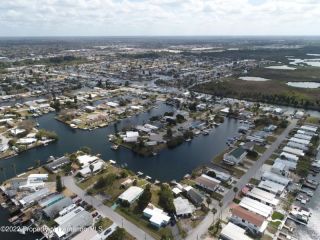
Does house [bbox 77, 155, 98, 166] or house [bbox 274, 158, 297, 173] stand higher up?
house [bbox 274, 158, 297, 173]

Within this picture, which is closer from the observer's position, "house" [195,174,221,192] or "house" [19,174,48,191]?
"house" [195,174,221,192]

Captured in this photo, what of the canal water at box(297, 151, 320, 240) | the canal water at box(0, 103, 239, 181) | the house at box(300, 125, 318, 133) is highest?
the house at box(300, 125, 318, 133)

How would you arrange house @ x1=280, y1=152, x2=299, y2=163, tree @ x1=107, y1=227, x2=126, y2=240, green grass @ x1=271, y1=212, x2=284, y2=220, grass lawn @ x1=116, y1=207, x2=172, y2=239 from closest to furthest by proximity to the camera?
tree @ x1=107, y1=227, x2=126, y2=240
grass lawn @ x1=116, y1=207, x2=172, y2=239
green grass @ x1=271, y1=212, x2=284, y2=220
house @ x1=280, y1=152, x2=299, y2=163

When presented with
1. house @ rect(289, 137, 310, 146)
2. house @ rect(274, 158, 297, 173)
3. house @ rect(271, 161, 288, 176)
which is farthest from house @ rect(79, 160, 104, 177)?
house @ rect(289, 137, 310, 146)

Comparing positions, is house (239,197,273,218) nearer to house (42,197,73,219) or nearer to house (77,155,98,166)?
house (42,197,73,219)

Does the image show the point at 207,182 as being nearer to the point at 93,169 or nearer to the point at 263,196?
the point at 263,196

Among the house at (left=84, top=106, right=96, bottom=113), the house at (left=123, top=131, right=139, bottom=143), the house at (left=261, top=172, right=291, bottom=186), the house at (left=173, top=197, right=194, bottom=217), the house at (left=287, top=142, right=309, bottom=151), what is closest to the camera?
the house at (left=173, top=197, right=194, bottom=217)

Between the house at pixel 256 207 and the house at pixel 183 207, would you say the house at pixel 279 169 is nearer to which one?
the house at pixel 256 207

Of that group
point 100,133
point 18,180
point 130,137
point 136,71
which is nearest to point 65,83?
point 136,71
